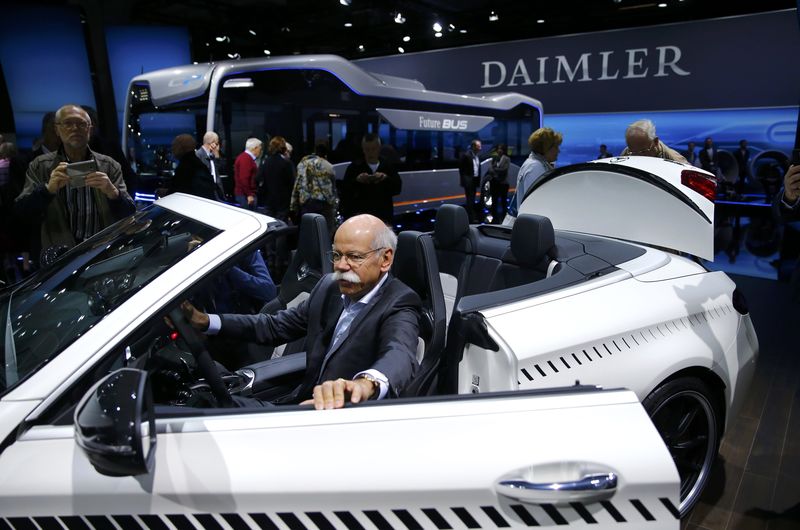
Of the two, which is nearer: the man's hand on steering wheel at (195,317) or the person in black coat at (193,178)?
the man's hand on steering wheel at (195,317)

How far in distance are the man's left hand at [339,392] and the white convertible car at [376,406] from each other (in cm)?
7

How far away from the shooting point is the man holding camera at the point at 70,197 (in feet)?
9.88

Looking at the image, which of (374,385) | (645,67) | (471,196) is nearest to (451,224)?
(374,385)

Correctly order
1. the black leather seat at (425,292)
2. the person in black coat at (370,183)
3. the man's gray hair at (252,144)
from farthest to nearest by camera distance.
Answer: the man's gray hair at (252,144) < the person in black coat at (370,183) < the black leather seat at (425,292)

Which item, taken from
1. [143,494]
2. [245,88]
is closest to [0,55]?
[245,88]

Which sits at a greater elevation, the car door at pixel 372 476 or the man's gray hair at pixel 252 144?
the man's gray hair at pixel 252 144

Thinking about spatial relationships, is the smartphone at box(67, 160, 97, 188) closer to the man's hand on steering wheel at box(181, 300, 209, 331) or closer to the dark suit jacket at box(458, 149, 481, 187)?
the man's hand on steering wheel at box(181, 300, 209, 331)

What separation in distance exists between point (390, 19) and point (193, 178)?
30.6ft

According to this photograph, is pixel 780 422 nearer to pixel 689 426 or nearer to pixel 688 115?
pixel 689 426

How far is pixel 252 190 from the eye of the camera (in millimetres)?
7559

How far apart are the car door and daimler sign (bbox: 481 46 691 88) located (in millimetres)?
11315

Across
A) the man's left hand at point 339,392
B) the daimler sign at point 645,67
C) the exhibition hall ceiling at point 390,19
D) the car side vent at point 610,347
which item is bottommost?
the car side vent at point 610,347

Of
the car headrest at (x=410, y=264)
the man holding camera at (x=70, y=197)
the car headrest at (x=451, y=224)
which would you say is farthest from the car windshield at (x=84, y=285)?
the car headrest at (x=451, y=224)

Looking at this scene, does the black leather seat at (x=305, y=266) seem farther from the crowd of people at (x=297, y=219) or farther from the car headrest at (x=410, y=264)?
the car headrest at (x=410, y=264)
